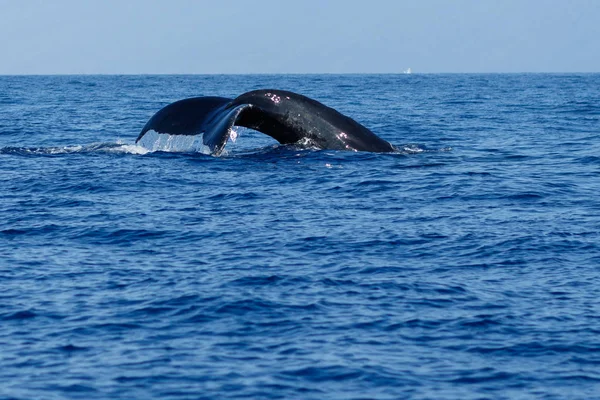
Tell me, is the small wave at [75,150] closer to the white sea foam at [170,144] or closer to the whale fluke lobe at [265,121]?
the white sea foam at [170,144]

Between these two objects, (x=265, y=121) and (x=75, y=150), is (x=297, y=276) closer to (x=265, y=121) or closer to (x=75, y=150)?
(x=265, y=121)

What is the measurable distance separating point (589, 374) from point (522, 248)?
3850 mm

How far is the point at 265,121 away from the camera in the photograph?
55.4ft

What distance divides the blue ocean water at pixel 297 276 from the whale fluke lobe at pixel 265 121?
394mm

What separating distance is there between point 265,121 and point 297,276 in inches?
271

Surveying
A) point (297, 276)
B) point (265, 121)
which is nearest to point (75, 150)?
point (265, 121)

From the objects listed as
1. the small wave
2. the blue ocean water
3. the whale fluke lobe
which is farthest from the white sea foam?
the whale fluke lobe

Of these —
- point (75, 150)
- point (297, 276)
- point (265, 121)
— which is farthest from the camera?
point (75, 150)

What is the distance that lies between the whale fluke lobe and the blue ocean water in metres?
0.39

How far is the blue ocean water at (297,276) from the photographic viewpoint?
7.80 metres

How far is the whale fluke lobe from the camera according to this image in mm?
15852

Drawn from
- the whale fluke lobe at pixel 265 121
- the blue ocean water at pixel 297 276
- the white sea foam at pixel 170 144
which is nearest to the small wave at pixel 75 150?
the white sea foam at pixel 170 144

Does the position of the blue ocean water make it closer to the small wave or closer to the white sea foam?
the white sea foam

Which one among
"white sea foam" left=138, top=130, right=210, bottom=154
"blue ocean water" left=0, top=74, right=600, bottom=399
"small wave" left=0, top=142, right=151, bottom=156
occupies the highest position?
"white sea foam" left=138, top=130, right=210, bottom=154
